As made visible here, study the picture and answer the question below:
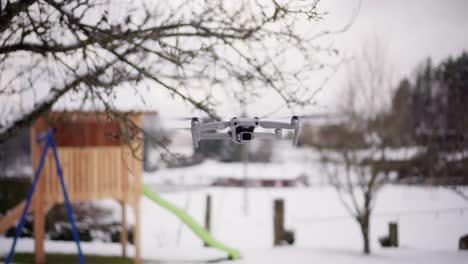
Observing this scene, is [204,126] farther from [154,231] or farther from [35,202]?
[154,231]

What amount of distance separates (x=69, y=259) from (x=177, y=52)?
4505 millimetres

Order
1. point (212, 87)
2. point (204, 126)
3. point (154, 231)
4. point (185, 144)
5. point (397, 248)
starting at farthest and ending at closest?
point (154, 231) → point (397, 248) → point (185, 144) → point (212, 87) → point (204, 126)

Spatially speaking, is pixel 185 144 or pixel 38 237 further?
pixel 38 237

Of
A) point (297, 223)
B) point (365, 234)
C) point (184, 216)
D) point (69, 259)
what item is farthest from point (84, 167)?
point (297, 223)

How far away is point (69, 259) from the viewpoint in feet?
21.2

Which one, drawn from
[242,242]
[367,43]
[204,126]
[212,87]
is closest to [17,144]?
[242,242]

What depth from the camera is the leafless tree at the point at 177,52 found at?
2.72 metres

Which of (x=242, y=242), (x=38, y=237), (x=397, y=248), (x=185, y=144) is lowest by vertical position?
(x=242, y=242)

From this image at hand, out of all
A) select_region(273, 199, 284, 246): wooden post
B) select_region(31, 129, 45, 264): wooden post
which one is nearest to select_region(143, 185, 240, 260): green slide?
select_region(31, 129, 45, 264): wooden post

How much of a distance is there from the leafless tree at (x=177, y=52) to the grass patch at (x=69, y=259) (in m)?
3.23

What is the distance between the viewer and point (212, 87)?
3.08 metres

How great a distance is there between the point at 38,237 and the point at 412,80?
5333 millimetres

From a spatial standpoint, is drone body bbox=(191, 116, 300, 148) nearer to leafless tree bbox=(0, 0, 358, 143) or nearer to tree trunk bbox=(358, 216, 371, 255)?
leafless tree bbox=(0, 0, 358, 143)

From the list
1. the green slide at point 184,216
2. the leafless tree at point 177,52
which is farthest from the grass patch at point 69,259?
the leafless tree at point 177,52
